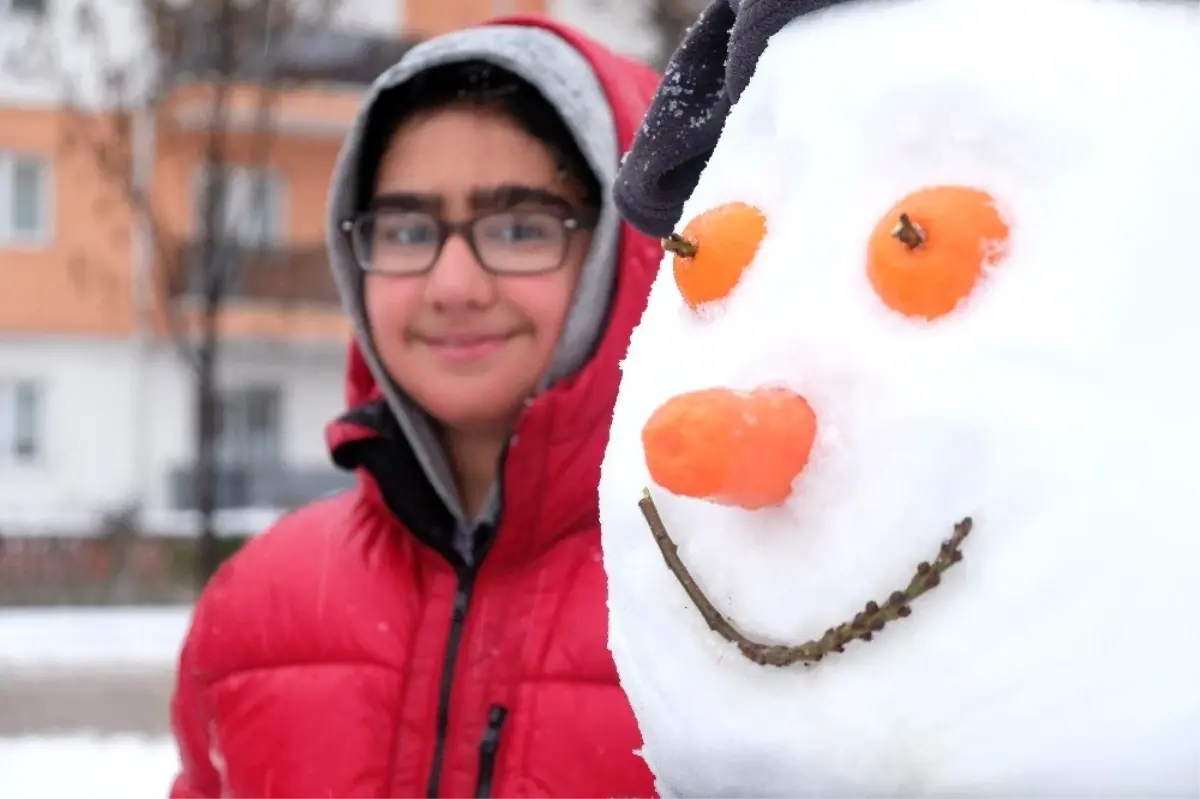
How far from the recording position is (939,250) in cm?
61

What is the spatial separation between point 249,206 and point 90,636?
3.24 metres

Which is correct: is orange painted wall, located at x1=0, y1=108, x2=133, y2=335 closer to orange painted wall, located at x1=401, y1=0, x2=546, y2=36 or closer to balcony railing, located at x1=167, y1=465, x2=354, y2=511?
balcony railing, located at x1=167, y1=465, x2=354, y2=511

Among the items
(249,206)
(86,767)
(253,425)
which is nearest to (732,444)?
(86,767)

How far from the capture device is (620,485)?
0.76 meters

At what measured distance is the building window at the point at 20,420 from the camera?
12047 mm

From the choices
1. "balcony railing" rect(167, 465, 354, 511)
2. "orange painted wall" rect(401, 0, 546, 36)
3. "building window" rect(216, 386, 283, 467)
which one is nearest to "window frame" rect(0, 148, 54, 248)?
"building window" rect(216, 386, 283, 467)

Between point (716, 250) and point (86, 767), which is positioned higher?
point (716, 250)

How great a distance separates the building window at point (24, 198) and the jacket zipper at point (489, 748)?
479 inches

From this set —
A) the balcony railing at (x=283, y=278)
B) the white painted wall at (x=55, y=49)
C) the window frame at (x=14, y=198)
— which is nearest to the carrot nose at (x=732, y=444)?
the white painted wall at (x=55, y=49)

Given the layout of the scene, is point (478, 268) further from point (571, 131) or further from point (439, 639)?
point (439, 639)

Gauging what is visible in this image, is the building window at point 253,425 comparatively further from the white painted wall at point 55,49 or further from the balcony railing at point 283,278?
the white painted wall at point 55,49

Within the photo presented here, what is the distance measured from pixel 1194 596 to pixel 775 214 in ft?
0.94

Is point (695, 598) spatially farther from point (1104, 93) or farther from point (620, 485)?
point (1104, 93)

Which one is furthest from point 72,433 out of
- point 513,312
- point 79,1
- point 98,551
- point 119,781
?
point 513,312
